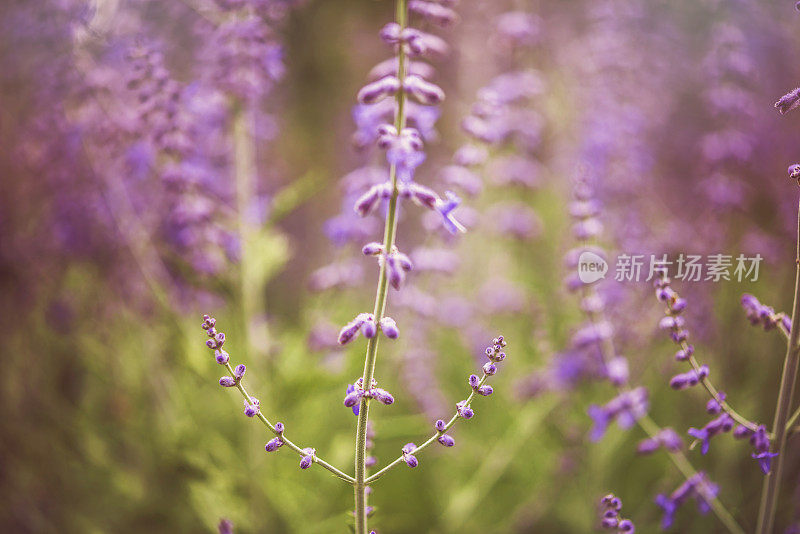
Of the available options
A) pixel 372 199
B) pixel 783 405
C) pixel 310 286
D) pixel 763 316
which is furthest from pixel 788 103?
pixel 310 286

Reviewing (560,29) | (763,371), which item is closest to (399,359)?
(763,371)

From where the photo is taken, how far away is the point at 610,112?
229cm

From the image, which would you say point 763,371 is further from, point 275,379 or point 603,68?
point 275,379

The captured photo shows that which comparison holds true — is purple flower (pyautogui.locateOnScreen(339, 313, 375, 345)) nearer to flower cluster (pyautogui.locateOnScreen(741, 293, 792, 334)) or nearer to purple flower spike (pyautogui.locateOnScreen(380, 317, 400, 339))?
purple flower spike (pyautogui.locateOnScreen(380, 317, 400, 339))

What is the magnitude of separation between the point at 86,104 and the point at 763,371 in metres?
2.10

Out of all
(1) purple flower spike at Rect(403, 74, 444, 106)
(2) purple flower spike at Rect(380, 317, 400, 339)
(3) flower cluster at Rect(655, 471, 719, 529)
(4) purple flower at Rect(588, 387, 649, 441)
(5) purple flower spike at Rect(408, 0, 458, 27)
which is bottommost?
(3) flower cluster at Rect(655, 471, 719, 529)

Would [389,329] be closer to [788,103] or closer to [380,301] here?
[380,301]

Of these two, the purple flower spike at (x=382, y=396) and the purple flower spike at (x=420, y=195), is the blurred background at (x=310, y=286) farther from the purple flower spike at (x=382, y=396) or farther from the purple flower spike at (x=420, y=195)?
the purple flower spike at (x=382, y=396)

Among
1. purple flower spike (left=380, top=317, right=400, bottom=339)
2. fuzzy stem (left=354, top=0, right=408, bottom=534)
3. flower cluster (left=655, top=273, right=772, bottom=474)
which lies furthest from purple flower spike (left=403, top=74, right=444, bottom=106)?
flower cluster (left=655, top=273, right=772, bottom=474)

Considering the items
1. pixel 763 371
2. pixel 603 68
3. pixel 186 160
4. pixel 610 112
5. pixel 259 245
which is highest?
pixel 603 68

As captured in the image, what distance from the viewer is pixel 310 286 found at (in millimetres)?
1850

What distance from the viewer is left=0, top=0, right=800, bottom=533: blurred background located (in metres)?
1.55

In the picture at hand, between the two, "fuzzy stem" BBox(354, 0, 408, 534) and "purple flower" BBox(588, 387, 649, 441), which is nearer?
"fuzzy stem" BBox(354, 0, 408, 534)

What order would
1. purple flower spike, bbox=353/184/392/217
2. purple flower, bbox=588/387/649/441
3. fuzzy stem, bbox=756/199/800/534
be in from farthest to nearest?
1. purple flower, bbox=588/387/649/441
2. fuzzy stem, bbox=756/199/800/534
3. purple flower spike, bbox=353/184/392/217
